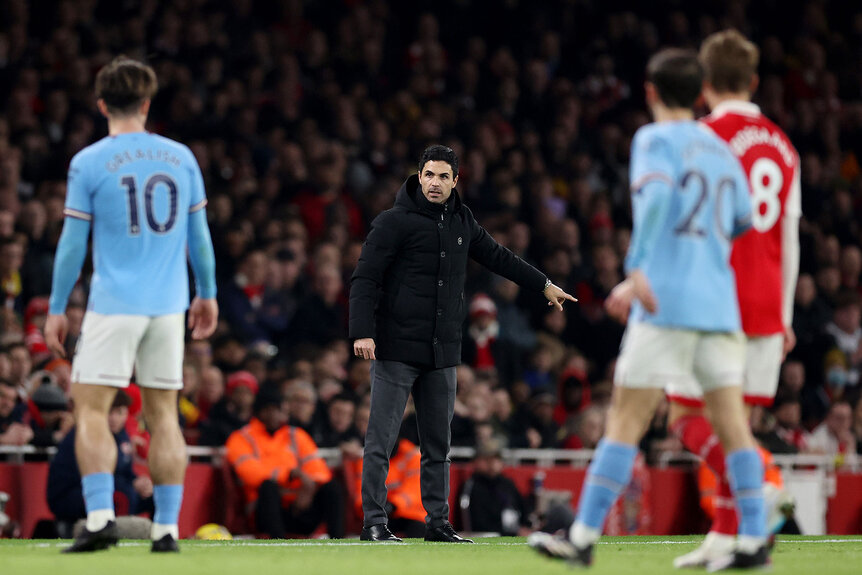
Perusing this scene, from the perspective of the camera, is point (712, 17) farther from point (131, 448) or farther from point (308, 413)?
point (131, 448)

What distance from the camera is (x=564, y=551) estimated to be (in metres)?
5.85

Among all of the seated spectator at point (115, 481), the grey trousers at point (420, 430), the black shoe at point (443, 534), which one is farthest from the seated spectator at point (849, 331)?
the black shoe at point (443, 534)

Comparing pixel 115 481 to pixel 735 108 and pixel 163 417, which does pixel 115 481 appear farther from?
pixel 735 108

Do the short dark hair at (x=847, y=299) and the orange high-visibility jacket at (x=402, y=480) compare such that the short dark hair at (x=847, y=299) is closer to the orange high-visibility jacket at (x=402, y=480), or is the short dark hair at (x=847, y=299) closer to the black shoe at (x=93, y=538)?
the orange high-visibility jacket at (x=402, y=480)

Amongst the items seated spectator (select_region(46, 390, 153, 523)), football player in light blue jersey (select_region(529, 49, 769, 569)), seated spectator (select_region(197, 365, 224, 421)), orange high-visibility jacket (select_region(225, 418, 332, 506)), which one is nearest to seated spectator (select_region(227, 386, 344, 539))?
orange high-visibility jacket (select_region(225, 418, 332, 506))

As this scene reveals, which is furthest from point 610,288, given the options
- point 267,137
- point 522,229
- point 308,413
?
point 308,413

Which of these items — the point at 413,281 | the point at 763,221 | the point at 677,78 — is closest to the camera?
the point at 677,78

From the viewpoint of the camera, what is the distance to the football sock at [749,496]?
5887mm

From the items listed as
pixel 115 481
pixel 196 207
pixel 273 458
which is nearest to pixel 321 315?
pixel 273 458

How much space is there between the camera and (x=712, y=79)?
21.4 ft

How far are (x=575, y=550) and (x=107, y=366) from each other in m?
2.35

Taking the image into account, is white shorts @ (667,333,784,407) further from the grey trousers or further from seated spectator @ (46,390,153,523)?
seated spectator @ (46,390,153,523)

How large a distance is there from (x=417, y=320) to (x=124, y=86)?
2615 mm

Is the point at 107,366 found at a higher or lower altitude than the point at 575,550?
higher
